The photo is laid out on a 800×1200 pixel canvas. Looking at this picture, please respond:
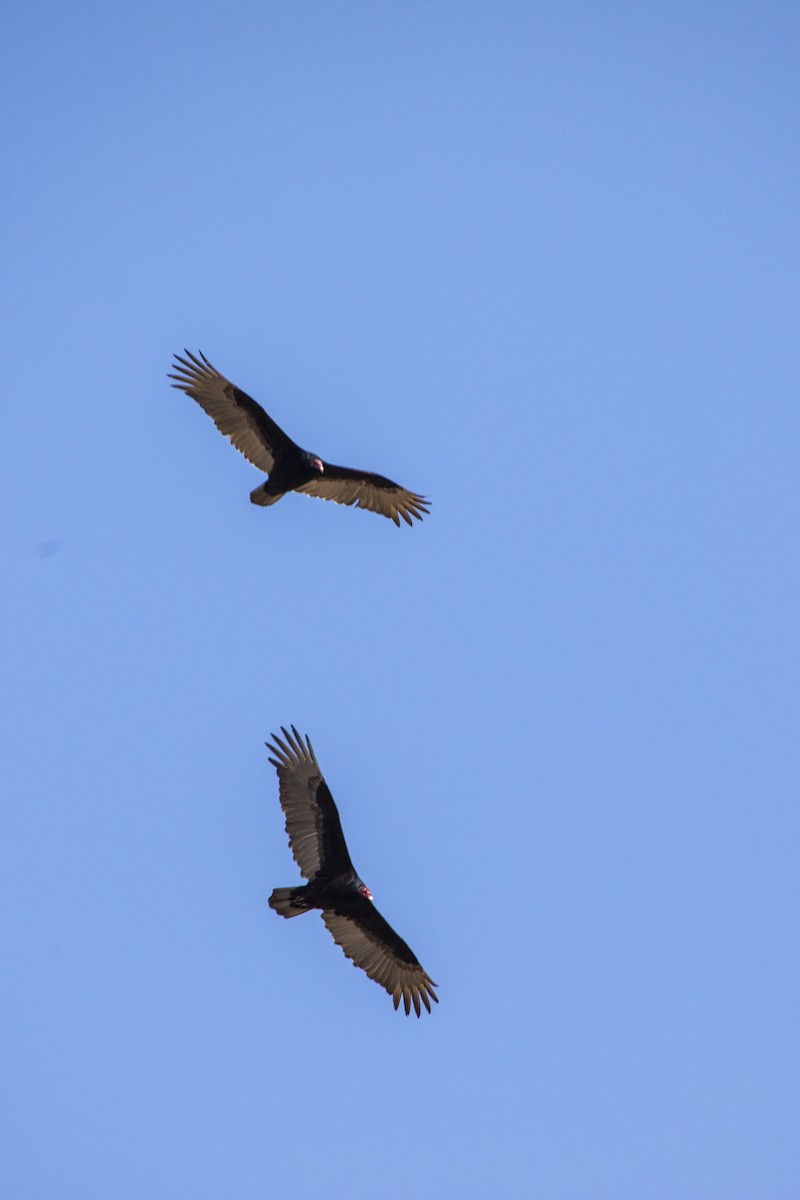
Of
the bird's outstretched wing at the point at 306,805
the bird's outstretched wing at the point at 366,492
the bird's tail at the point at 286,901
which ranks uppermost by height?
the bird's outstretched wing at the point at 366,492

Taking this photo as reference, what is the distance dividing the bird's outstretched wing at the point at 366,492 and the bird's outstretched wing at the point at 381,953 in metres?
4.97

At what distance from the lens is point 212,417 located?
596 inches

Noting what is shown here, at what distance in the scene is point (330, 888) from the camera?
1325 cm

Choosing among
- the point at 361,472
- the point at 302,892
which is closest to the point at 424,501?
the point at 361,472

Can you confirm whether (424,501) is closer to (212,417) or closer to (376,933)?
(212,417)

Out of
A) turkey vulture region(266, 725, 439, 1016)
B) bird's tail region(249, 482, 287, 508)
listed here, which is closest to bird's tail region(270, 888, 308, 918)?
turkey vulture region(266, 725, 439, 1016)

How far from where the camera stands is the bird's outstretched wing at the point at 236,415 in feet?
48.8

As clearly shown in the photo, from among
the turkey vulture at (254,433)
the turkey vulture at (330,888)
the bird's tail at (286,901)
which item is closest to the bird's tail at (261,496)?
the turkey vulture at (254,433)

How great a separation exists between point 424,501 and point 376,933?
5.33 meters

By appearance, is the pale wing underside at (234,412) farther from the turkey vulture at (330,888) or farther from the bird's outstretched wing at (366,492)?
the turkey vulture at (330,888)

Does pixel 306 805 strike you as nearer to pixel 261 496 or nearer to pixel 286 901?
pixel 286 901

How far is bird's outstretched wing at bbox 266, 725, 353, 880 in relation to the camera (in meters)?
13.3

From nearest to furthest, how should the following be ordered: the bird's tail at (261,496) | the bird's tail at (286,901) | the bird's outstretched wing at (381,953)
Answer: the bird's tail at (286,901), the bird's outstretched wing at (381,953), the bird's tail at (261,496)

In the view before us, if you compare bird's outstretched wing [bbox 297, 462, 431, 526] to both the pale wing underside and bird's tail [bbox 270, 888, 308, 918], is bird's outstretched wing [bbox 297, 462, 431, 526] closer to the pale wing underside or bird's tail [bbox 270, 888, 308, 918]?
the pale wing underside
